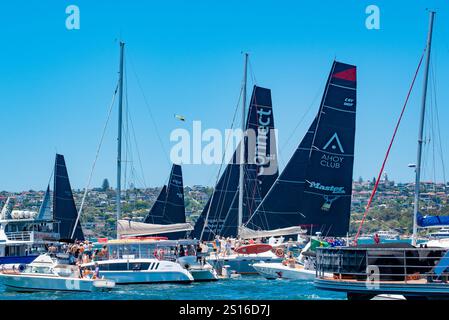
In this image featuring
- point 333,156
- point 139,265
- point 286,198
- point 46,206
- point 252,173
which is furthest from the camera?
point 46,206

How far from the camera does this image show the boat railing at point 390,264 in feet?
48.9

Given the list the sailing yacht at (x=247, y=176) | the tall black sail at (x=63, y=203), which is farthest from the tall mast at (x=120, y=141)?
the tall black sail at (x=63, y=203)

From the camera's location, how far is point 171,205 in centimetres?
5941

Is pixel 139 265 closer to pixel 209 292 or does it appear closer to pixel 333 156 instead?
pixel 209 292

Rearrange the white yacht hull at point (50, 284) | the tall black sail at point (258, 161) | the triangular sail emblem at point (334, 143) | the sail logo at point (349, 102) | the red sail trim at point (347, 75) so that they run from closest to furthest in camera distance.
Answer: the white yacht hull at point (50, 284), the triangular sail emblem at point (334, 143), the red sail trim at point (347, 75), the sail logo at point (349, 102), the tall black sail at point (258, 161)

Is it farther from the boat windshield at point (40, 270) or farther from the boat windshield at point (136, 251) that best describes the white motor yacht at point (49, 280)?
the boat windshield at point (136, 251)

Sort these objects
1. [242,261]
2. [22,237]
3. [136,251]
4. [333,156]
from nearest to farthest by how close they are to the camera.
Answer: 1. [136,251]
2. [242,261]
3. [333,156]
4. [22,237]

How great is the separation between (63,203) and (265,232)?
18493 millimetres

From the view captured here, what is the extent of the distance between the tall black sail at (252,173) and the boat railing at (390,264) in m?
31.6

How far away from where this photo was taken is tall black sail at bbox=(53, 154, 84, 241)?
181ft

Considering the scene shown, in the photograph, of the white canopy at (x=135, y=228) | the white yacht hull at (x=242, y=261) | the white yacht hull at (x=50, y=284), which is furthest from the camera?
the white yacht hull at (x=242, y=261)

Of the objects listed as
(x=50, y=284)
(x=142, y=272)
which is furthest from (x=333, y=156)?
(x=50, y=284)
